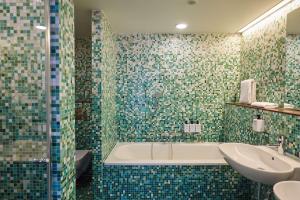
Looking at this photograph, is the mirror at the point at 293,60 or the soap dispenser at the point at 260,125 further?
the soap dispenser at the point at 260,125

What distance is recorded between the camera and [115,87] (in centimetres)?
349

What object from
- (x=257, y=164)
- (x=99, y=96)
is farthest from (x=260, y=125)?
(x=99, y=96)

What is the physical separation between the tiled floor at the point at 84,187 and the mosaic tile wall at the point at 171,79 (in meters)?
1.05

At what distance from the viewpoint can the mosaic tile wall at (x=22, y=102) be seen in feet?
4.45

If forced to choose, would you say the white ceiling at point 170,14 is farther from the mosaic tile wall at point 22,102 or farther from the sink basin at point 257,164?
the sink basin at point 257,164

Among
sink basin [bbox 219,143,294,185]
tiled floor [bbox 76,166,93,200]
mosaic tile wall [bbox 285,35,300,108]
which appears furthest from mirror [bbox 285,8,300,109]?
tiled floor [bbox 76,166,93,200]

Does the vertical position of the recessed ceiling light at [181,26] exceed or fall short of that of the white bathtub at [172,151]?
it exceeds it

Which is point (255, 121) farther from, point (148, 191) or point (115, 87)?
point (115, 87)

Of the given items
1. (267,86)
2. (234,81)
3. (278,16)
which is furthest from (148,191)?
(278,16)

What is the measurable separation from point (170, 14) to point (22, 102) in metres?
2.02

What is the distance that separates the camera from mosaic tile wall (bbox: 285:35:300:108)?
2.11 metres

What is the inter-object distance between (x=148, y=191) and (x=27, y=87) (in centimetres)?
200

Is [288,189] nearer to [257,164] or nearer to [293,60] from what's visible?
[257,164]

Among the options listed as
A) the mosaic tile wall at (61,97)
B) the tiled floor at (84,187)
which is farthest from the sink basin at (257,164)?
the tiled floor at (84,187)
